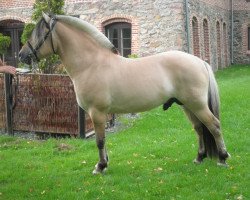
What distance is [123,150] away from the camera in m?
7.20

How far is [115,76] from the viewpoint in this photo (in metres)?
5.67

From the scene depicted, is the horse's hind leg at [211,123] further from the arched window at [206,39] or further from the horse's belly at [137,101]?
the arched window at [206,39]

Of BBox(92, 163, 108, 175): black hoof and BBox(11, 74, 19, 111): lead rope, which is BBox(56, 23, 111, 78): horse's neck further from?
BBox(11, 74, 19, 111): lead rope

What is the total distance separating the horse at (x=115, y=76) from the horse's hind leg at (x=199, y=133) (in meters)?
0.22

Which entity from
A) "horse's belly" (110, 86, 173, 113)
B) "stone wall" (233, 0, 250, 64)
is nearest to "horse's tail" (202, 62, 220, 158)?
"horse's belly" (110, 86, 173, 113)

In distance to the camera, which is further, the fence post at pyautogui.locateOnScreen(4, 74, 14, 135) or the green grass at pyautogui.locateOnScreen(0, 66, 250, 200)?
the fence post at pyautogui.locateOnScreen(4, 74, 14, 135)

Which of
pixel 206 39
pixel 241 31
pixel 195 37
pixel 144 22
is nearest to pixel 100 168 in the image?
pixel 144 22

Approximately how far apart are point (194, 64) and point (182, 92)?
1.37 feet

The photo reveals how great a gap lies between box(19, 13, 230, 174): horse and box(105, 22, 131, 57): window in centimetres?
1125

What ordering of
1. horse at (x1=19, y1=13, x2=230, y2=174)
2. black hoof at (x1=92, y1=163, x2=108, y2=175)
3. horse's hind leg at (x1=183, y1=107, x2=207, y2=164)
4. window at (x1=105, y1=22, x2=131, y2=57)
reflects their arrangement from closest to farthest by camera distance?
horse at (x1=19, y1=13, x2=230, y2=174) → black hoof at (x1=92, y1=163, x2=108, y2=175) → horse's hind leg at (x1=183, y1=107, x2=207, y2=164) → window at (x1=105, y1=22, x2=131, y2=57)

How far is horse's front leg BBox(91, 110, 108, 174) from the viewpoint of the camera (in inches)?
223

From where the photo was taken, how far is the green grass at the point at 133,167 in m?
5.19

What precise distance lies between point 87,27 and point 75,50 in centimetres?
37

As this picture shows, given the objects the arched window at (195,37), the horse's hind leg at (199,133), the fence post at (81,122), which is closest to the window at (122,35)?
the arched window at (195,37)
